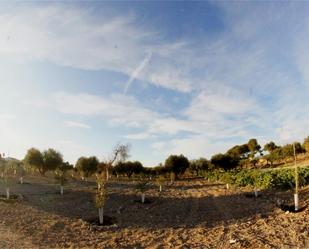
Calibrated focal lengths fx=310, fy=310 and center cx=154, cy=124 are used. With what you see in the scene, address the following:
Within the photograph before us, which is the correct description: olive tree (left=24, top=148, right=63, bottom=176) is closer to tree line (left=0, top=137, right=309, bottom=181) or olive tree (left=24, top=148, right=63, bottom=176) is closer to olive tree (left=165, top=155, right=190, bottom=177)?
tree line (left=0, top=137, right=309, bottom=181)

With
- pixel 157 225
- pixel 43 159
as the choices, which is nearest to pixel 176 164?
pixel 43 159

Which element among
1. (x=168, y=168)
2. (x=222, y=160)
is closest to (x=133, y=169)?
(x=168, y=168)

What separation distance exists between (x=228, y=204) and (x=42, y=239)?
15.3 meters

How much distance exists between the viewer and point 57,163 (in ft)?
209

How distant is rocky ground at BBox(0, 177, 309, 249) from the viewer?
14461 mm

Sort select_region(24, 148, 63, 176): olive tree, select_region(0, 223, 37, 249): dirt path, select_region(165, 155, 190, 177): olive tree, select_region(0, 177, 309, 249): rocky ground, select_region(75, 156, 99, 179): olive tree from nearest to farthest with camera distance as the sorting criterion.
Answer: select_region(0, 223, 37, 249): dirt path < select_region(0, 177, 309, 249): rocky ground < select_region(24, 148, 63, 176): olive tree < select_region(75, 156, 99, 179): olive tree < select_region(165, 155, 190, 177): olive tree

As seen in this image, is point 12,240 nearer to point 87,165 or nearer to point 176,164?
point 87,165

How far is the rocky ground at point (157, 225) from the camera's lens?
14.5 metres

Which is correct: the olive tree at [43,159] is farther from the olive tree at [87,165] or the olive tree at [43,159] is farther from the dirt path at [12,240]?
the dirt path at [12,240]

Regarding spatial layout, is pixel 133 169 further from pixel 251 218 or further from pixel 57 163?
pixel 251 218

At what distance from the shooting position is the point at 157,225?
18953 millimetres

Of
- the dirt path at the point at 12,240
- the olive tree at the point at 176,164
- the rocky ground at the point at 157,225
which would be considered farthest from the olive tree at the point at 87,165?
the dirt path at the point at 12,240

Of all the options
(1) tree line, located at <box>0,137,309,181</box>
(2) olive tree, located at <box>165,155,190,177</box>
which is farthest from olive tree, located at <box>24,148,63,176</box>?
(2) olive tree, located at <box>165,155,190,177</box>

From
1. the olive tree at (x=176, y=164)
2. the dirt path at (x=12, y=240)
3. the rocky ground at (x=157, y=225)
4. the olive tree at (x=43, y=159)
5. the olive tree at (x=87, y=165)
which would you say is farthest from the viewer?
the olive tree at (x=176, y=164)
